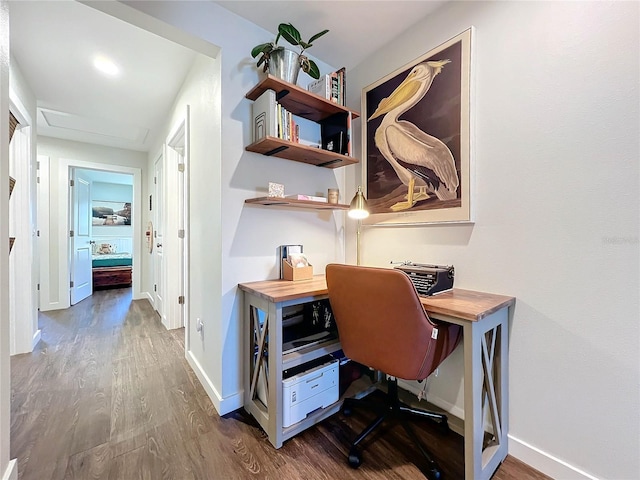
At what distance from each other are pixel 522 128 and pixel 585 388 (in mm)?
1204

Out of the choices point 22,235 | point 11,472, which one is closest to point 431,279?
point 11,472

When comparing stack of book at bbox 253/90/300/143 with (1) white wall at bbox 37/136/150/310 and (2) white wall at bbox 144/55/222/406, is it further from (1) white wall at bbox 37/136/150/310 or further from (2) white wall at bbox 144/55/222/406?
(1) white wall at bbox 37/136/150/310

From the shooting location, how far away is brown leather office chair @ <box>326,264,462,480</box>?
1138 mm

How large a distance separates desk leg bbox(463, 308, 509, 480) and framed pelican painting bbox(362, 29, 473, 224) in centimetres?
63

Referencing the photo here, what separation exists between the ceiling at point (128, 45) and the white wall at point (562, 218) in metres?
0.56

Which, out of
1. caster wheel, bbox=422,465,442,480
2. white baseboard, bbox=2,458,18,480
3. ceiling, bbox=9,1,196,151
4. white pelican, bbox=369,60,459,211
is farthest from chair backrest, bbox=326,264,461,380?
ceiling, bbox=9,1,196,151

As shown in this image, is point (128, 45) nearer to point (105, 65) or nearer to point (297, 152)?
point (105, 65)

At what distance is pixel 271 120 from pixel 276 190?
0.41m

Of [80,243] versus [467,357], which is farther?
[80,243]

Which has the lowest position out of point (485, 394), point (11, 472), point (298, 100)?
point (11, 472)

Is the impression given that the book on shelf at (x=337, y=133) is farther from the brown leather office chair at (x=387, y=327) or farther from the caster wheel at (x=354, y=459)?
the caster wheel at (x=354, y=459)

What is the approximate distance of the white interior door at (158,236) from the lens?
3.38 meters

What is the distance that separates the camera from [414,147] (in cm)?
175

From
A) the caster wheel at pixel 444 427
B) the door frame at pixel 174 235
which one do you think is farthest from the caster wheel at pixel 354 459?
the door frame at pixel 174 235
